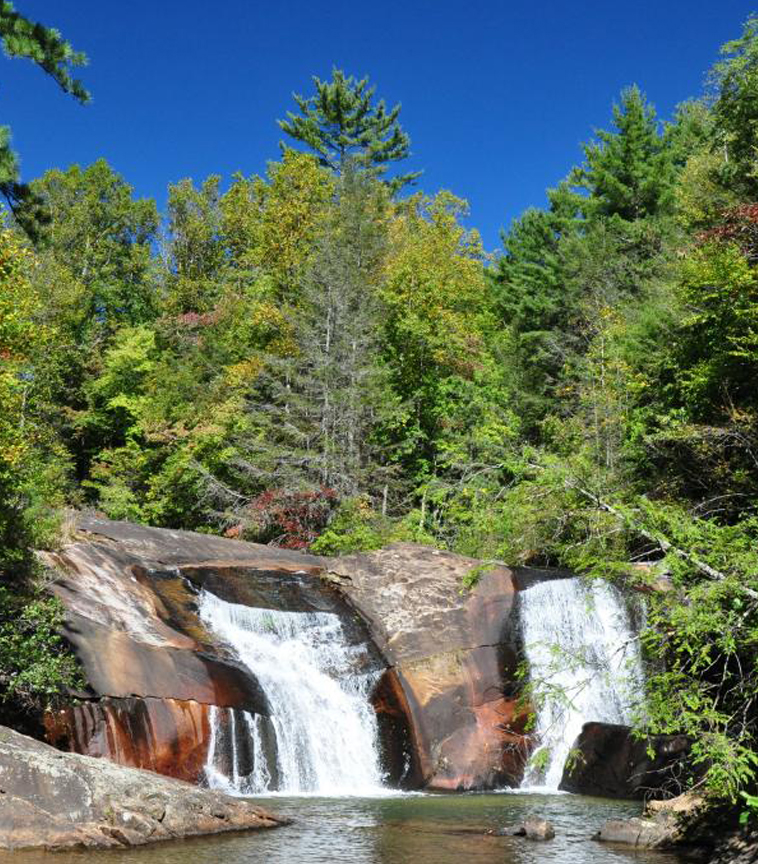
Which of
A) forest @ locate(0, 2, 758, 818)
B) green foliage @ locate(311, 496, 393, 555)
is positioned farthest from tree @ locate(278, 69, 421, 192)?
green foliage @ locate(311, 496, 393, 555)

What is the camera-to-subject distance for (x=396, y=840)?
392 inches

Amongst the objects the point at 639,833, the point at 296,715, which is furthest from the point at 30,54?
the point at 639,833

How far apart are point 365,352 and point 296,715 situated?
15045mm

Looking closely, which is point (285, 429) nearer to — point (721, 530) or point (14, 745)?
point (14, 745)

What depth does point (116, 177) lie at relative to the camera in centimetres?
4109

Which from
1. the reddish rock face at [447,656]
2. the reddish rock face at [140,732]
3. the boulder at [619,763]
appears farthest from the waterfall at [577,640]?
the reddish rock face at [140,732]

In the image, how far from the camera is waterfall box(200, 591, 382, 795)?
1341cm

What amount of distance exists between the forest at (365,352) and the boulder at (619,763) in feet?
3.25

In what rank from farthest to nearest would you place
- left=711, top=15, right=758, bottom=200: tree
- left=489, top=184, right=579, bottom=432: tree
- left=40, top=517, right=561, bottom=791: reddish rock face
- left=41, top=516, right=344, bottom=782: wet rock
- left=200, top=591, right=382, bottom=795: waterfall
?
left=489, top=184, right=579, bottom=432: tree → left=711, top=15, right=758, bottom=200: tree → left=200, top=591, right=382, bottom=795: waterfall → left=40, top=517, right=561, bottom=791: reddish rock face → left=41, top=516, right=344, bottom=782: wet rock

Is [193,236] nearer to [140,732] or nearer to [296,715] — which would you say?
[296,715]

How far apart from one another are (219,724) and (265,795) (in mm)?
1218

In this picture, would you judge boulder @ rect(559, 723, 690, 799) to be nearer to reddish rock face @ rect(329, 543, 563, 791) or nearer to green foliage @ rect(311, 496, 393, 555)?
reddish rock face @ rect(329, 543, 563, 791)

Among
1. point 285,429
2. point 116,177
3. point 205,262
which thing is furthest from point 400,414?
point 116,177

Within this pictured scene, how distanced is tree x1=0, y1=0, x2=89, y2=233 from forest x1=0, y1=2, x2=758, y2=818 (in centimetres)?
4
